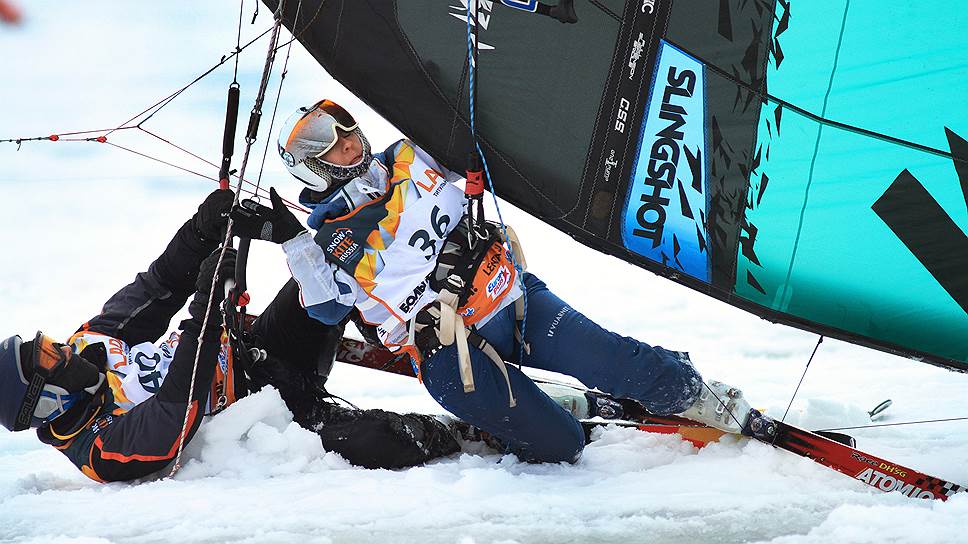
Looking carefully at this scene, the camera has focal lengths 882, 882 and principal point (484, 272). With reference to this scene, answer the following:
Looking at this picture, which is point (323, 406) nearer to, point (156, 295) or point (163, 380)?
point (163, 380)

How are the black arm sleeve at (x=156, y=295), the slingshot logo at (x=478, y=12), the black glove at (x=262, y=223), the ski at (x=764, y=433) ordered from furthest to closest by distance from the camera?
the black arm sleeve at (x=156, y=295)
the slingshot logo at (x=478, y=12)
the black glove at (x=262, y=223)
the ski at (x=764, y=433)

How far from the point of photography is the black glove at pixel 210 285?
2855 mm

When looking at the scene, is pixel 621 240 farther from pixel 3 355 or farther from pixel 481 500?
pixel 3 355

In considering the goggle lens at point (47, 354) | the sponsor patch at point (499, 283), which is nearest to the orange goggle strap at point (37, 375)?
the goggle lens at point (47, 354)

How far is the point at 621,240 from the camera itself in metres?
3.18

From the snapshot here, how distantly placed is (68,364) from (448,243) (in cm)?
131

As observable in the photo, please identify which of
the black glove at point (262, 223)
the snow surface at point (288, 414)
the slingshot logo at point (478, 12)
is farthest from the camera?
the slingshot logo at point (478, 12)

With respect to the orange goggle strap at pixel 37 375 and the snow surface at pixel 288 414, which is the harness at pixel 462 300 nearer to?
the snow surface at pixel 288 414

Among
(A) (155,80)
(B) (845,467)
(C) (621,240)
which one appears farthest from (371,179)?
(A) (155,80)

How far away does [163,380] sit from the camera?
9.96 ft

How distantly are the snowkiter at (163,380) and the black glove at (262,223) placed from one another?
0.38 ft

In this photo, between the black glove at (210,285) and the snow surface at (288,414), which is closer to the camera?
the snow surface at (288,414)

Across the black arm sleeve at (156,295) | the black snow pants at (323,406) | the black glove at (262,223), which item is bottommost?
the black snow pants at (323,406)

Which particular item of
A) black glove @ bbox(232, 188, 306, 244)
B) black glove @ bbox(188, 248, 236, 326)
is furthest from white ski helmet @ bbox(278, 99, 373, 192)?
black glove @ bbox(188, 248, 236, 326)
